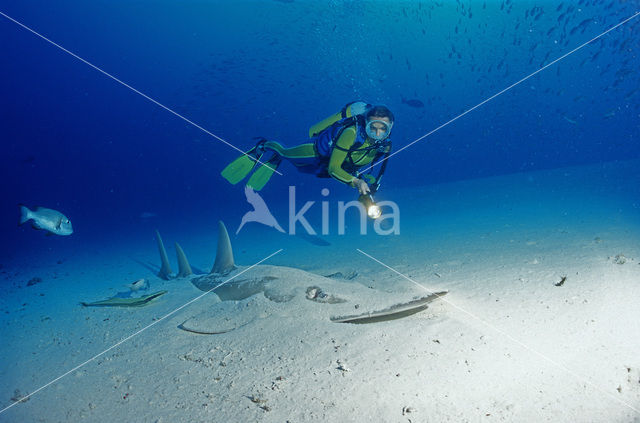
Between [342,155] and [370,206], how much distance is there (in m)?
1.23

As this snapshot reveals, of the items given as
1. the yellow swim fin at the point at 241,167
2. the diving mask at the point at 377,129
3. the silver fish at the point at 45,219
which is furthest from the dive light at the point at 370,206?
the silver fish at the point at 45,219

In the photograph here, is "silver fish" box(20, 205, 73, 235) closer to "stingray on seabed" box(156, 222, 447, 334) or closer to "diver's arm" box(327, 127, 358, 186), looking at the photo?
"stingray on seabed" box(156, 222, 447, 334)

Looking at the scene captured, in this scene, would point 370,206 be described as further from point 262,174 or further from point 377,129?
point 262,174

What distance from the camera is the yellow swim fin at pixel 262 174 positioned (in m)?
7.72

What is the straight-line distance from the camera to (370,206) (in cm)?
498

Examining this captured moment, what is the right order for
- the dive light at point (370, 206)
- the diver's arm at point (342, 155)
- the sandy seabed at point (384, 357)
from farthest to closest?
the diver's arm at point (342, 155), the dive light at point (370, 206), the sandy seabed at point (384, 357)

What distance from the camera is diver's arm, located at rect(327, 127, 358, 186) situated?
5535mm

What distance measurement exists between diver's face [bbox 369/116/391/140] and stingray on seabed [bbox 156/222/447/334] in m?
2.60

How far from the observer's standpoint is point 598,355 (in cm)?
294

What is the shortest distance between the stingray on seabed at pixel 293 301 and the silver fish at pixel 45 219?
15.8 feet

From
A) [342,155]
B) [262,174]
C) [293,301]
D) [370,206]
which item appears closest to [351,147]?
[342,155]

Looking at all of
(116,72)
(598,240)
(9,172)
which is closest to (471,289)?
(598,240)

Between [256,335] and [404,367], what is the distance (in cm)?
175

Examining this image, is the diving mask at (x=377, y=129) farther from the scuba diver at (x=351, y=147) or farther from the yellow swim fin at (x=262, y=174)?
the yellow swim fin at (x=262, y=174)
